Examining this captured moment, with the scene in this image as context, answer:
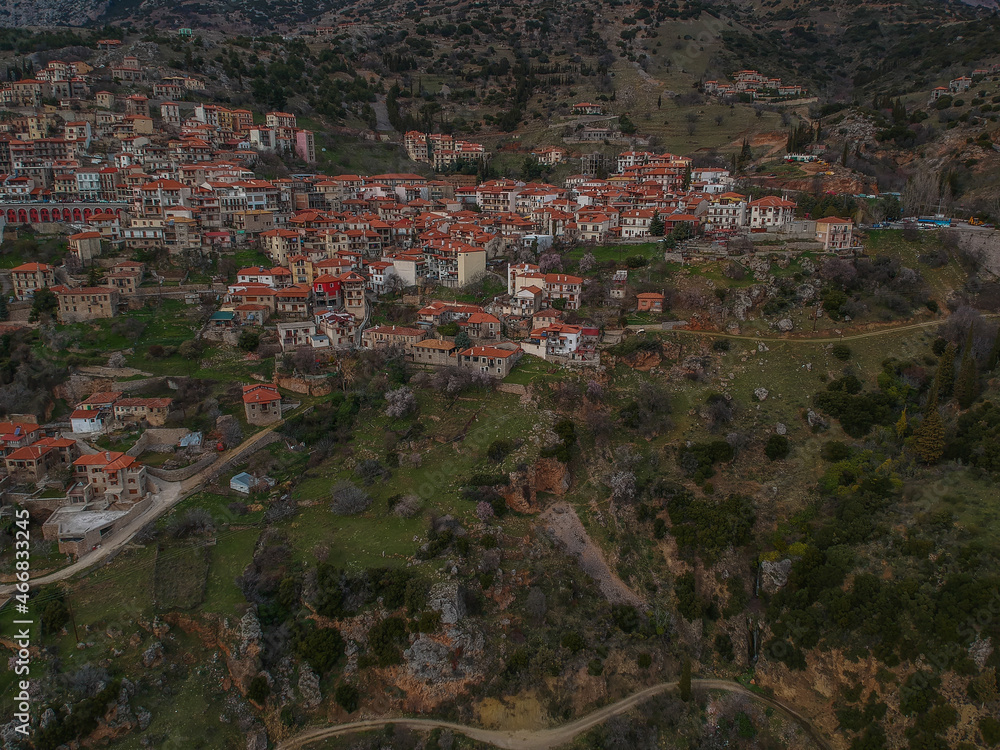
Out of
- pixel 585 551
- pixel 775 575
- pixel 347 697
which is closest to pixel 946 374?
pixel 775 575

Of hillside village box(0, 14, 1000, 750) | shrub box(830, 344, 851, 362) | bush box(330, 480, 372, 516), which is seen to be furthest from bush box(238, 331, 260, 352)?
shrub box(830, 344, 851, 362)

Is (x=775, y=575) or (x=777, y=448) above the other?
(x=777, y=448)

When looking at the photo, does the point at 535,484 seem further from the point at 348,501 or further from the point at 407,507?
the point at 348,501

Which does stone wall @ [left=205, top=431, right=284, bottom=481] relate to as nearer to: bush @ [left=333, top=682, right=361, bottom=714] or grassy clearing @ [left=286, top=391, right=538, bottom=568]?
grassy clearing @ [left=286, top=391, right=538, bottom=568]

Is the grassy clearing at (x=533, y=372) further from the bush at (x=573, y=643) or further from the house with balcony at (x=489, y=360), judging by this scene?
the bush at (x=573, y=643)

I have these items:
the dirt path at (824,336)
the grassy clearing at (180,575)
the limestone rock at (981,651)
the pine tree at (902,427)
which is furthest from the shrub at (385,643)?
the pine tree at (902,427)
